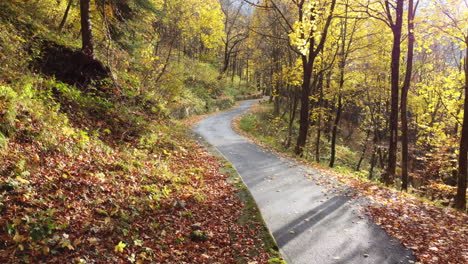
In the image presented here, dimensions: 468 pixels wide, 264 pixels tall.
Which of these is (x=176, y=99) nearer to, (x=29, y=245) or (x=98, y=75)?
(x=98, y=75)

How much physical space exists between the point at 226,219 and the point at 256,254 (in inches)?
50.6

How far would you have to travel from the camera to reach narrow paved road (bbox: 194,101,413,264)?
5.24 meters

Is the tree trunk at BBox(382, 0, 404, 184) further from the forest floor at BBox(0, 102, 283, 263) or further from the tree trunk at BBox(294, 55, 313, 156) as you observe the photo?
the forest floor at BBox(0, 102, 283, 263)

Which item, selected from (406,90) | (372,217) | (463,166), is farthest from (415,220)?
(406,90)

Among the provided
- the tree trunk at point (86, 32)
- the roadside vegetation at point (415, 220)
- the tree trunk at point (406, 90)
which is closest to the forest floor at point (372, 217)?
the roadside vegetation at point (415, 220)

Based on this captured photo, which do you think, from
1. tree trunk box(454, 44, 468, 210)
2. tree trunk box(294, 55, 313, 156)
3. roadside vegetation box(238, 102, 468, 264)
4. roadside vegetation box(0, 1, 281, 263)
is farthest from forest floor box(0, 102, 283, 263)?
tree trunk box(294, 55, 313, 156)

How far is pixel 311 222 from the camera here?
6492 mm

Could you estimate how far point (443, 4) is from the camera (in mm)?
9898

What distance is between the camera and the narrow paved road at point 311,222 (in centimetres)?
524


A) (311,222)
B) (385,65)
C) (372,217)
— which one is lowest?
(311,222)

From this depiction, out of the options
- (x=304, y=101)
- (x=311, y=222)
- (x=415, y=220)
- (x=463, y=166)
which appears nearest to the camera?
(x=311, y=222)

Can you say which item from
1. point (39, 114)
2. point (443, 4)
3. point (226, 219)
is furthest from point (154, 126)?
point (443, 4)

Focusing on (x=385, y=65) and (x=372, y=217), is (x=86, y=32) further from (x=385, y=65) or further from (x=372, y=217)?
(x=385, y=65)

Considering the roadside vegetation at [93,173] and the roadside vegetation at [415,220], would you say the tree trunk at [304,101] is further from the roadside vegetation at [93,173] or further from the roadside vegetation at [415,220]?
the roadside vegetation at [93,173]
